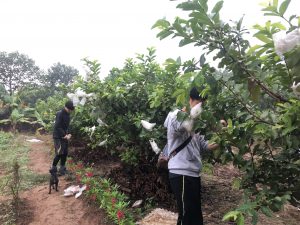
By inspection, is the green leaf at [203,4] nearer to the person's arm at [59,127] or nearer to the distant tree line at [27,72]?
the person's arm at [59,127]

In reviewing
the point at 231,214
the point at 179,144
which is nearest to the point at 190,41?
the point at 231,214

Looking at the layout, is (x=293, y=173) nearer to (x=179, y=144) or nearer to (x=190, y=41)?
(x=190, y=41)

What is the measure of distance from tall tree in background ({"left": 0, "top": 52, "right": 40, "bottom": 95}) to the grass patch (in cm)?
1833

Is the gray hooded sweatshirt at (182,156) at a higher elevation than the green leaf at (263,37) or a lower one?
lower

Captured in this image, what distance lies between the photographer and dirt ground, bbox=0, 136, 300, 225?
183 inches

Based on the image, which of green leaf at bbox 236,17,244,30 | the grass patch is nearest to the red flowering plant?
the grass patch

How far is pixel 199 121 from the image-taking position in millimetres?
2119

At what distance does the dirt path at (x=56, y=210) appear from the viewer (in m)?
5.09

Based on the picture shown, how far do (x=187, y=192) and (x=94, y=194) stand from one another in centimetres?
268

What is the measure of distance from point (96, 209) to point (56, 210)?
2.60 feet

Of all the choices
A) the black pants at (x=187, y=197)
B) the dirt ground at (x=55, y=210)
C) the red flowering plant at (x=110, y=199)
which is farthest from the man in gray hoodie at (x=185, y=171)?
the dirt ground at (x=55, y=210)

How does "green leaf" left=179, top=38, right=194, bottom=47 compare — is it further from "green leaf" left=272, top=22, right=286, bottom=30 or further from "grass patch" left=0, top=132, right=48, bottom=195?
"grass patch" left=0, top=132, right=48, bottom=195

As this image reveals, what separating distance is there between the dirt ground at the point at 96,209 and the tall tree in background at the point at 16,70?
27714 mm

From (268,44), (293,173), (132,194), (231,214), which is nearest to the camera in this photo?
(231,214)
